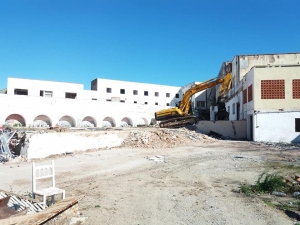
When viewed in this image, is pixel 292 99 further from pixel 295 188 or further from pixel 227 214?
pixel 227 214

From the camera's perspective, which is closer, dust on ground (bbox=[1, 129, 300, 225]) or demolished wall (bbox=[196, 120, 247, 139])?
dust on ground (bbox=[1, 129, 300, 225])

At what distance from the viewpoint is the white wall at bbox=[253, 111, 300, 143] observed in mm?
20484

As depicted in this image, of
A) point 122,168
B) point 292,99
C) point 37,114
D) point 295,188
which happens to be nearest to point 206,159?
point 122,168

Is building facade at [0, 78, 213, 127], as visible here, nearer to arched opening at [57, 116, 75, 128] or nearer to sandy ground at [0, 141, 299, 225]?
arched opening at [57, 116, 75, 128]

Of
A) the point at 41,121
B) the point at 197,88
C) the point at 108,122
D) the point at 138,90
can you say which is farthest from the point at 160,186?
the point at 138,90

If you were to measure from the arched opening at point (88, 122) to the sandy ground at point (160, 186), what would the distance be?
23181mm

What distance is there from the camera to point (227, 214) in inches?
210

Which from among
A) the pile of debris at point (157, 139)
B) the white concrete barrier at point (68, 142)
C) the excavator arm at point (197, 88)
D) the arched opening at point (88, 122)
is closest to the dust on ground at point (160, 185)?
the white concrete barrier at point (68, 142)

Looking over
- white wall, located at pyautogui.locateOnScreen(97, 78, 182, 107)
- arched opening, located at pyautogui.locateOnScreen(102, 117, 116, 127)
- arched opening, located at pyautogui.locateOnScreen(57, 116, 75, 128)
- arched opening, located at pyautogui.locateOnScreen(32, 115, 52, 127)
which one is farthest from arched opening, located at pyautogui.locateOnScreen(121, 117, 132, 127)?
arched opening, located at pyautogui.locateOnScreen(32, 115, 52, 127)

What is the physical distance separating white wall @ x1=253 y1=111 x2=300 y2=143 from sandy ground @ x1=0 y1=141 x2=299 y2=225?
6.97 meters

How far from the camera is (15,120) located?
103 feet

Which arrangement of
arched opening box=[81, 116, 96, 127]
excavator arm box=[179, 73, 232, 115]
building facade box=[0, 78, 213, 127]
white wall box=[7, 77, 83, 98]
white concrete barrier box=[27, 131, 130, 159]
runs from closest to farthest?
white concrete barrier box=[27, 131, 130, 159]
excavator arm box=[179, 73, 232, 115]
building facade box=[0, 78, 213, 127]
arched opening box=[81, 116, 96, 127]
white wall box=[7, 77, 83, 98]

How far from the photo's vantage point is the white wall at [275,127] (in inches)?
806

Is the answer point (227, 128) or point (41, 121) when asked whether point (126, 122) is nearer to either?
point (41, 121)
